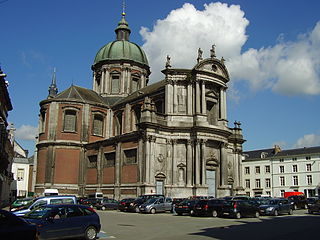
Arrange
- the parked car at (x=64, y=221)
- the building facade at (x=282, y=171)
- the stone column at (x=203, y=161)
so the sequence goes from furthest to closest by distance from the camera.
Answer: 1. the building facade at (x=282, y=171)
2. the stone column at (x=203, y=161)
3. the parked car at (x=64, y=221)

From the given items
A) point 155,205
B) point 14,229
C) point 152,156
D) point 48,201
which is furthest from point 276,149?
point 14,229

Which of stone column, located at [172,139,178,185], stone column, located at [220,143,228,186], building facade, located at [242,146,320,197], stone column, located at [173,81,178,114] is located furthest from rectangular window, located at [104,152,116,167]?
building facade, located at [242,146,320,197]

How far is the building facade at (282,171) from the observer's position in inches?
2435

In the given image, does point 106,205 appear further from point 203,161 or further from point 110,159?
point 203,161

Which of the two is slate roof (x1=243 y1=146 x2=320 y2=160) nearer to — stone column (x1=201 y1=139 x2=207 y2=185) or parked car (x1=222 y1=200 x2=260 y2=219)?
stone column (x1=201 y1=139 x2=207 y2=185)

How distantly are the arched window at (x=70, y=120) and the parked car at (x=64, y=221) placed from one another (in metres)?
36.1

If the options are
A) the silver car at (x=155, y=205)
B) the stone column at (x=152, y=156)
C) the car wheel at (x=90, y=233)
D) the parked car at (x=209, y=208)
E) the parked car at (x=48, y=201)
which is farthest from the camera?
the stone column at (x=152, y=156)

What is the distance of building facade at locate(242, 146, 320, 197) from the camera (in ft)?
203

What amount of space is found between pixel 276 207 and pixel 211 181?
14261 millimetres

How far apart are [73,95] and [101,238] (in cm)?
3902

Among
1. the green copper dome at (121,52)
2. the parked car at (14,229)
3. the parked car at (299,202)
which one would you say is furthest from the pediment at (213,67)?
the parked car at (14,229)

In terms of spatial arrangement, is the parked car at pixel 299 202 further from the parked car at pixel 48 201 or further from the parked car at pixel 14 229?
the parked car at pixel 14 229

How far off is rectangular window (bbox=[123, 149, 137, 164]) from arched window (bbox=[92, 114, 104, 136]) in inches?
416

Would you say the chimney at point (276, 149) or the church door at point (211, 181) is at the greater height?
the chimney at point (276, 149)
